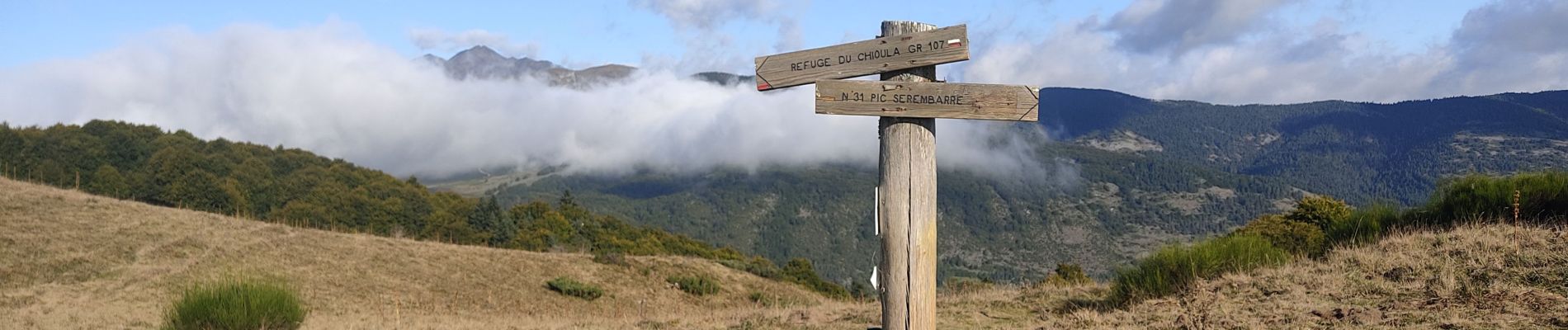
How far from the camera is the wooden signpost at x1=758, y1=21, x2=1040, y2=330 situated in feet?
17.7

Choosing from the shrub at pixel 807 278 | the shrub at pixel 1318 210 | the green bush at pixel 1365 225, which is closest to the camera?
the green bush at pixel 1365 225

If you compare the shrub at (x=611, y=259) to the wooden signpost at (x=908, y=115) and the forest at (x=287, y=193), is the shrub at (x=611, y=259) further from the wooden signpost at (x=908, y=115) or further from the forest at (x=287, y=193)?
the wooden signpost at (x=908, y=115)

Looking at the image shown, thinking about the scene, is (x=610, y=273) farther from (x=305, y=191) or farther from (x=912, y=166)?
(x=305, y=191)

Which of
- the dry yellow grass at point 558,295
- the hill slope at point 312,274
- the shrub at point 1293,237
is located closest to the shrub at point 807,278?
the dry yellow grass at point 558,295

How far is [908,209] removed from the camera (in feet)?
18.1

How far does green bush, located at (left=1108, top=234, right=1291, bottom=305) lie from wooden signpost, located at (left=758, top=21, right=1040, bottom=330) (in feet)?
17.6

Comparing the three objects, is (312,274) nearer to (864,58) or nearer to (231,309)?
(231,309)

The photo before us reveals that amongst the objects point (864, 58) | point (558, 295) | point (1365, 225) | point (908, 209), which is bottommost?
point (558, 295)

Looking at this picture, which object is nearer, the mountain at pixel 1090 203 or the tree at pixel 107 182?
the tree at pixel 107 182

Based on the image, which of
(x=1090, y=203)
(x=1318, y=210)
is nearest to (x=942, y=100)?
(x=1318, y=210)

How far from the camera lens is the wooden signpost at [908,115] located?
5410 mm

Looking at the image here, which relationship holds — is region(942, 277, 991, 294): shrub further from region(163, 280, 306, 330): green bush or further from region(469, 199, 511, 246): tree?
region(469, 199, 511, 246): tree

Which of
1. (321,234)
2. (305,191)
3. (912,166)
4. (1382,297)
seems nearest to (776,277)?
(321,234)

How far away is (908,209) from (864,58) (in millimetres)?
883
